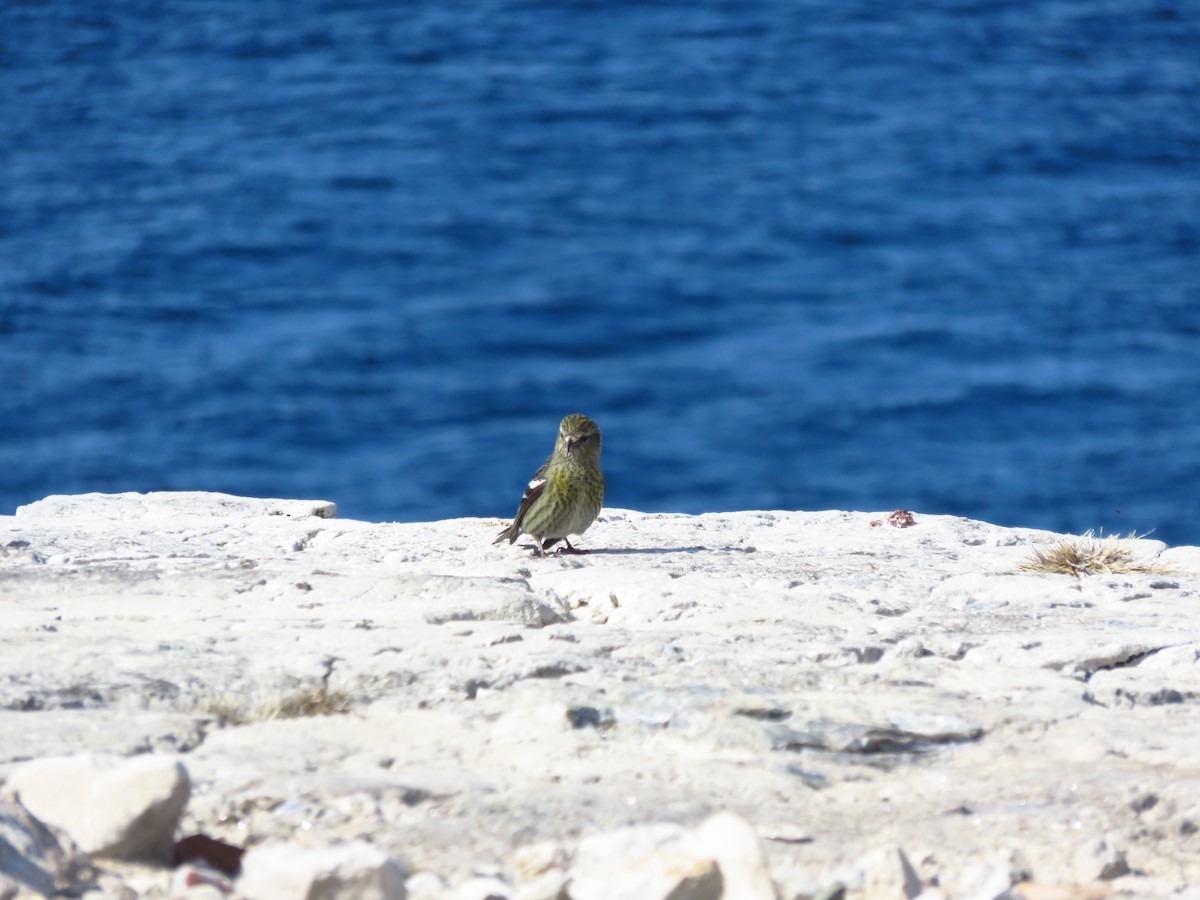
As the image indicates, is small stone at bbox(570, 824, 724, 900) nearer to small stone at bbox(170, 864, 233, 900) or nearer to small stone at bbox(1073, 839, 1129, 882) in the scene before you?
small stone at bbox(170, 864, 233, 900)

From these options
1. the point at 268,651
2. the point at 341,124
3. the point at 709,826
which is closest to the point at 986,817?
the point at 709,826

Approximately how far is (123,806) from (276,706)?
2.79 feet

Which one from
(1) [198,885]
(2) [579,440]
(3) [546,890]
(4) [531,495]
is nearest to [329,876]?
(1) [198,885]

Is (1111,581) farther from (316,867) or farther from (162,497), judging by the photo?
(162,497)

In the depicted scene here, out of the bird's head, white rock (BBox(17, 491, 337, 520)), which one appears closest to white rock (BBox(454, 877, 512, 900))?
the bird's head

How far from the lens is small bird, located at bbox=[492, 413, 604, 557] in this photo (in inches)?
231

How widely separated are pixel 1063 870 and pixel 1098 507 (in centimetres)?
1531

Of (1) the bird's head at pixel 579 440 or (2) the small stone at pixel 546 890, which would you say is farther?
(1) the bird's head at pixel 579 440

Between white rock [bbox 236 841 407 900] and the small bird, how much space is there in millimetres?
3276

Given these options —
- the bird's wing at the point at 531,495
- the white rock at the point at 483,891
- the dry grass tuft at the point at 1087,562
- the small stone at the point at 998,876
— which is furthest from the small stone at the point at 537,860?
the bird's wing at the point at 531,495

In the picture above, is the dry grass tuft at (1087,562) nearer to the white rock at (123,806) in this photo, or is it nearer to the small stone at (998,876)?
the small stone at (998,876)

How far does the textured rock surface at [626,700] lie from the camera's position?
287cm

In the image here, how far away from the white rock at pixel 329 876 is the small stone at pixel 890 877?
→ 2.39 feet

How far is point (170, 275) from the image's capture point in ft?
75.4
